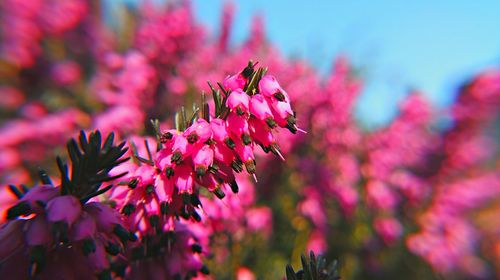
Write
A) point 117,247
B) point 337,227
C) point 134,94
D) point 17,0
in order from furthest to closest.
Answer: point 17,0 < point 337,227 < point 134,94 < point 117,247

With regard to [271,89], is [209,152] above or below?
below

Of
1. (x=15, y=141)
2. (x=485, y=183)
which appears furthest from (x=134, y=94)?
(x=485, y=183)

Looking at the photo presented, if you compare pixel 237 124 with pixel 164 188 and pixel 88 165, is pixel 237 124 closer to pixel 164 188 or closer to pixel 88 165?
pixel 164 188

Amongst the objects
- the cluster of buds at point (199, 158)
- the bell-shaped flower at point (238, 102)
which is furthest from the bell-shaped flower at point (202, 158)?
the bell-shaped flower at point (238, 102)

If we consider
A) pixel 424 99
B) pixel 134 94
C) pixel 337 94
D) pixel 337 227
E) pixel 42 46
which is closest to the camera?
pixel 134 94

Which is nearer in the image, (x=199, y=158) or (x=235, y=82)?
(x=199, y=158)

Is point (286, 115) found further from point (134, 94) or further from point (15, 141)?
point (15, 141)

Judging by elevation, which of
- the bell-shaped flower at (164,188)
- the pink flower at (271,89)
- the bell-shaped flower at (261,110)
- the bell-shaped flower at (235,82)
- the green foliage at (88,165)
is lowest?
the bell-shaped flower at (164,188)

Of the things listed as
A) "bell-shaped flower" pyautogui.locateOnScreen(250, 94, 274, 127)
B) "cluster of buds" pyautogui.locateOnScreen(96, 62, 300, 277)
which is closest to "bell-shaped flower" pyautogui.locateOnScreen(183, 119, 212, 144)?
"cluster of buds" pyautogui.locateOnScreen(96, 62, 300, 277)

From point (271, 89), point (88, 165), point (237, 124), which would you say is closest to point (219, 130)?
point (237, 124)

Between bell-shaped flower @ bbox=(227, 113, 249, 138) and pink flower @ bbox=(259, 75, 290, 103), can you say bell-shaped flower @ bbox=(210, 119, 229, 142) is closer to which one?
bell-shaped flower @ bbox=(227, 113, 249, 138)

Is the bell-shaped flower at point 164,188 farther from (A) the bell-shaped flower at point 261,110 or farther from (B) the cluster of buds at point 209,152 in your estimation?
(A) the bell-shaped flower at point 261,110
